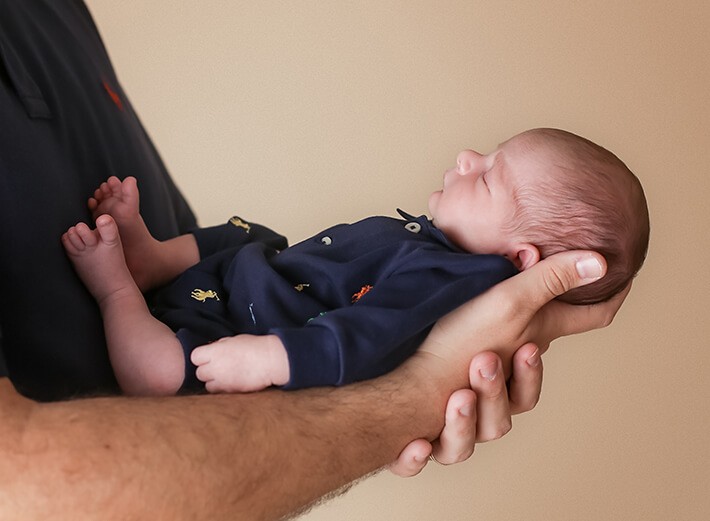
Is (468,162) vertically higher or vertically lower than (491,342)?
higher

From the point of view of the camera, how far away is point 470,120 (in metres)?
2.84

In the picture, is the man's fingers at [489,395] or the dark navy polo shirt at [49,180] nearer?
the dark navy polo shirt at [49,180]

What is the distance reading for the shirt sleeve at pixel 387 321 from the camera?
3.37ft

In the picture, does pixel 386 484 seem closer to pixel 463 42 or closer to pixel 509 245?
pixel 463 42

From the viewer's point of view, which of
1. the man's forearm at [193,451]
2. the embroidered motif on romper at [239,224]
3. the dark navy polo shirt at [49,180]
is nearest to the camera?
the man's forearm at [193,451]

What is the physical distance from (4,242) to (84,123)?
30cm

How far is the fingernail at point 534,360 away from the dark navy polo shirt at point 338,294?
0.13 meters

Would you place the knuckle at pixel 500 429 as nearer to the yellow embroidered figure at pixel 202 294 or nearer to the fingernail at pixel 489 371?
the fingernail at pixel 489 371

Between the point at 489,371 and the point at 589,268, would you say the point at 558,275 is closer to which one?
the point at 589,268

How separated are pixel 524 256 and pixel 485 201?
0.31ft

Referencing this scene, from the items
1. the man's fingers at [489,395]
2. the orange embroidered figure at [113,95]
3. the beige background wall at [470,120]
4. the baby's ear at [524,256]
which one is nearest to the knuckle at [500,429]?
the man's fingers at [489,395]

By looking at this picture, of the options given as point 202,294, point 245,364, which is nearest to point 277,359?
point 245,364

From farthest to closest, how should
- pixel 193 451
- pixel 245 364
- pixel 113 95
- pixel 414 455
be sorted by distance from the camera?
1. pixel 113 95
2. pixel 414 455
3. pixel 245 364
4. pixel 193 451

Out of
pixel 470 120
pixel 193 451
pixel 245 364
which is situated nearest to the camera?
pixel 193 451
